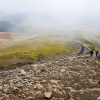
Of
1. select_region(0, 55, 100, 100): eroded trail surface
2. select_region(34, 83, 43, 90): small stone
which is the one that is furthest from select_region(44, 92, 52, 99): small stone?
select_region(34, 83, 43, 90): small stone

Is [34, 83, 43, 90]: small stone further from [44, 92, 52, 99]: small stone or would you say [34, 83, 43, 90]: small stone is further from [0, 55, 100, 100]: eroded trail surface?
[44, 92, 52, 99]: small stone

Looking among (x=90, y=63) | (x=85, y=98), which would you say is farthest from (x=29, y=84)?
(x=90, y=63)

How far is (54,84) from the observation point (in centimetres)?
3447

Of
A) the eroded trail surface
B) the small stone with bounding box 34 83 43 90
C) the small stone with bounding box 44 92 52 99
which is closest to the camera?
the small stone with bounding box 44 92 52 99

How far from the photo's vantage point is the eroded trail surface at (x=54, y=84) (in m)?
30.9

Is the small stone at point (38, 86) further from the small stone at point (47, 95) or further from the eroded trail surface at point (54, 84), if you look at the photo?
the small stone at point (47, 95)

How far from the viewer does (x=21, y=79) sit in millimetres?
34875

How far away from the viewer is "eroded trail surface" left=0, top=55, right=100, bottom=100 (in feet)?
101

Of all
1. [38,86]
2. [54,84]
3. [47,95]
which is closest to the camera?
[47,95]

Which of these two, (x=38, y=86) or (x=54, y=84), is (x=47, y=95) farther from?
(x=54, y=84)

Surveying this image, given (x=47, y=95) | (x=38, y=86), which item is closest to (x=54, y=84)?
(x=38, y=86)

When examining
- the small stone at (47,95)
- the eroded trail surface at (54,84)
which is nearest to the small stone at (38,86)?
the eroded trail surface at (54,84)

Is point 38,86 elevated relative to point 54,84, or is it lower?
elevated

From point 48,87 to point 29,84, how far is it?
2.61 metres
